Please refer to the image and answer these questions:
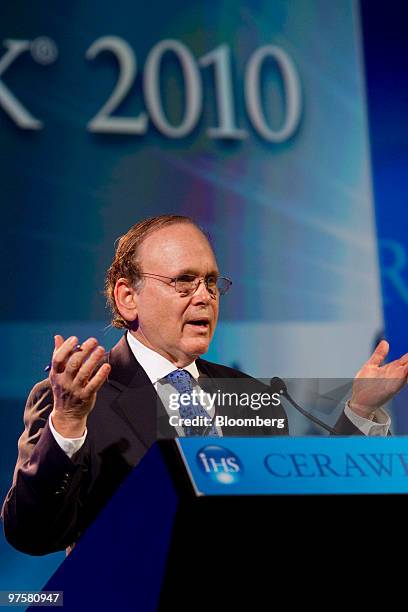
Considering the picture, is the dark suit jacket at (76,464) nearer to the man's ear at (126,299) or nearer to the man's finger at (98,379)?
the man's finger at (98,379)

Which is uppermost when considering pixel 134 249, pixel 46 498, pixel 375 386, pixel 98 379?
pixel 134 249

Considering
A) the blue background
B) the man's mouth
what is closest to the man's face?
the man's mouth

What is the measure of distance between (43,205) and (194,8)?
3.31 feet

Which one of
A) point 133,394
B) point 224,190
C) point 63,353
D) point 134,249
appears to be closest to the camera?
point 63,353

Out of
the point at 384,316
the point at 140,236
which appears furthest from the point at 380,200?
the point at 140,236

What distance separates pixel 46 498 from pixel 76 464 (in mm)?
83

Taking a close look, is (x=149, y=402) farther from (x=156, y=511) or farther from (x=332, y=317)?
(x=332, y=317)

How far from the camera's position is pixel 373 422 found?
5.01 feet

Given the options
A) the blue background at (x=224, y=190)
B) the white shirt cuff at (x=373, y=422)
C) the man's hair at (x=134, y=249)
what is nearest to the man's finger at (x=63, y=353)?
the white shirt cuff at (x=373, y=422)

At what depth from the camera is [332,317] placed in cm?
350

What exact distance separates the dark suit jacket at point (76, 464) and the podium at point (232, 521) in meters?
0.20

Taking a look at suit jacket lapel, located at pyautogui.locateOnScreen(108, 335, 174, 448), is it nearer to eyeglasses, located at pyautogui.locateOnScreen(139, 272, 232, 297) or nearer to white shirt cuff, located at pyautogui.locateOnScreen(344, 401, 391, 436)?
eyeglasses, located at pyautogui.locateOnScreen(139, 272, 232, 297)

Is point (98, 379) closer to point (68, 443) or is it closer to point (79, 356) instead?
point (79, 356)

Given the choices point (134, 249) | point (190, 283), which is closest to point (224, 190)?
point (134, 249)
